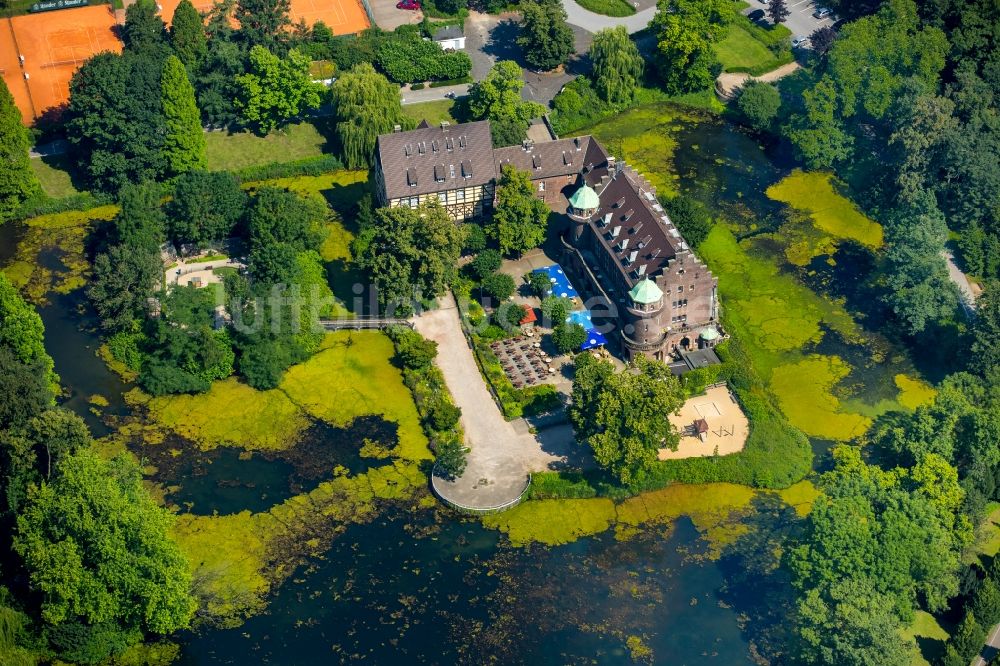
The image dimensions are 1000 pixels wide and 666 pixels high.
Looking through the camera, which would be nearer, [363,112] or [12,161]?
[12,161]

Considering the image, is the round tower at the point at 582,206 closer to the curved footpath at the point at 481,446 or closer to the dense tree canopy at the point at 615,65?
the curved footpath at the point at 481,446

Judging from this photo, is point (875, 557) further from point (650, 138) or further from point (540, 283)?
point (650, 138)

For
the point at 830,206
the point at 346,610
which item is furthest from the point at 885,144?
the point at 346,610

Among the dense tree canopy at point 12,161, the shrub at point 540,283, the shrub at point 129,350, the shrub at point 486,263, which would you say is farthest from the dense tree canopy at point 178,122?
the shrub at point 540,283

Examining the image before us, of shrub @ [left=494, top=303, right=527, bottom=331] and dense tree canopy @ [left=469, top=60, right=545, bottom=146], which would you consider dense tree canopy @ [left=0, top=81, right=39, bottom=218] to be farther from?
shrub @ [left=494, top=303, right=527, bottom=331]

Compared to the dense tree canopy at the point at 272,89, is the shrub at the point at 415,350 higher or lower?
lower

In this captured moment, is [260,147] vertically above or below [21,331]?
below

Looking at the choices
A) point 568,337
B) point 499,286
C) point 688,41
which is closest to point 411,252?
point 499,286
